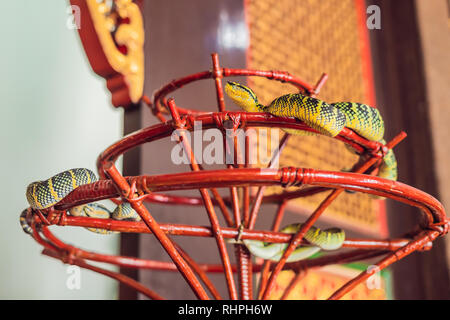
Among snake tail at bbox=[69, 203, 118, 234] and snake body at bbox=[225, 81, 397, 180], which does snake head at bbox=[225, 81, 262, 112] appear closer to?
snake body at bbox=[225, 81, 397, 180]

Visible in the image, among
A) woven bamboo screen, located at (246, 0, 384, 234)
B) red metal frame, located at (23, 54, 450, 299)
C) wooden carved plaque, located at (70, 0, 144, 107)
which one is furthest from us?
woven bamboo screen, located at (246, 0, 384, 234)

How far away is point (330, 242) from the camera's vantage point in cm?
84

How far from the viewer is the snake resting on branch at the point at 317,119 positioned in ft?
2.12

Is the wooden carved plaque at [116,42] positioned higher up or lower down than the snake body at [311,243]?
higher up

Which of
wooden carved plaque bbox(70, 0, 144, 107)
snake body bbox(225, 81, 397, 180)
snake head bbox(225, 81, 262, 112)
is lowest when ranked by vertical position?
snake body bbox(225, 81, 397, 180)

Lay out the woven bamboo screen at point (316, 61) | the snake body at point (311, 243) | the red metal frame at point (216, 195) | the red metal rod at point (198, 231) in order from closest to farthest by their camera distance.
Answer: the red metal frame at point (216, 195), the red metal rod at point (198, 231), the snake body at point (311, 243), the woven bamboo screen at point (316, 61)

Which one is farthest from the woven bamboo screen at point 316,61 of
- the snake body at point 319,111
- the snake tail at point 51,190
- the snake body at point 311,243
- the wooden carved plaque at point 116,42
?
the snake tail at point 51,190

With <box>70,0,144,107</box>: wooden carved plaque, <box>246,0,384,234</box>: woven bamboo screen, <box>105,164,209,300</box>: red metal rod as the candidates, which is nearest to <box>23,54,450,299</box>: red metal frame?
<box>105,164,209,300</box>: red metal rod

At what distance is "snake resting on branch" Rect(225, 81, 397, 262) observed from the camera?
65 centimetres

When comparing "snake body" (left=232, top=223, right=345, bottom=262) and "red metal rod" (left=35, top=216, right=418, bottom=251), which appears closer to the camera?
"red metal rod" (left=35, top=216, right=418, bottom=251)

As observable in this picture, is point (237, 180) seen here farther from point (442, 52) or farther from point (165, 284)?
point (442, 52)

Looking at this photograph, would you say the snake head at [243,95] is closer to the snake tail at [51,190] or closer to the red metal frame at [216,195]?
the red metal frame at [216,195]

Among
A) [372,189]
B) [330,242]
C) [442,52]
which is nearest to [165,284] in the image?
[330,242]

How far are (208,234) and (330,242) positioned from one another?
0.70 ft
